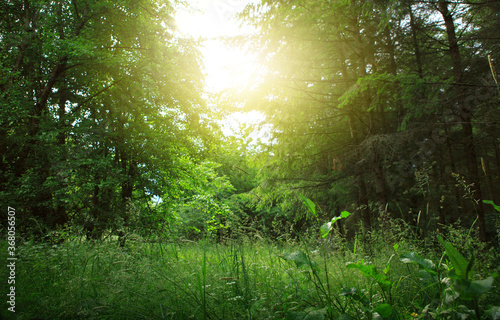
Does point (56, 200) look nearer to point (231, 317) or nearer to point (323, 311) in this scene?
point (231, 317)

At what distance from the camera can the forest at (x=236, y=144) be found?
8.53 feet

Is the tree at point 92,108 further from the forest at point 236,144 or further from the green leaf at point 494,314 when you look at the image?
the green leaf at point 494,314

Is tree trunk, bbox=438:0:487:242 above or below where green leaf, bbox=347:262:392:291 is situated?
above

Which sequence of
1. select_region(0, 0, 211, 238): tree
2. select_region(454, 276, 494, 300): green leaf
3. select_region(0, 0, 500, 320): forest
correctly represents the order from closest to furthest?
select_region(454, 276, 494, 300): green leaf
select_region(0, 0, 500, 320): forest
select_region(0, 0, 211, 238): tree

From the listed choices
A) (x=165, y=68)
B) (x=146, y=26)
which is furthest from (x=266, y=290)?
(x=146, y=26)

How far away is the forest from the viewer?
2600 mm

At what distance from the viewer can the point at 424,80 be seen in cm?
513

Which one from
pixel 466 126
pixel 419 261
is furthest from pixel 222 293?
pixel 466 126

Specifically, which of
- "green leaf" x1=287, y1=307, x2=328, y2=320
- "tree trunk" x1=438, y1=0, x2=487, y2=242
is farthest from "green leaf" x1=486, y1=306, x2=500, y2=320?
"tree trunk" x1=438, y1=0, x2=487, y2=242

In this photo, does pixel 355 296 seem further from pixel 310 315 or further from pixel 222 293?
pixel 222 293

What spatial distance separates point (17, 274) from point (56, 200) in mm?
5348

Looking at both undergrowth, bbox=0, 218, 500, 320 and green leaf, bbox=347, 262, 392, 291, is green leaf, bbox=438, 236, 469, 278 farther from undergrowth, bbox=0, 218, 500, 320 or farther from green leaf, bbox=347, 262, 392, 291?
green leaf, bbox=347, 262, 392, 291

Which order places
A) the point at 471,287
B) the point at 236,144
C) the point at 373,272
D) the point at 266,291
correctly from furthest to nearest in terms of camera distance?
the point at 236,144
the point at 266,291
the point at 373,272
the point at 471,287

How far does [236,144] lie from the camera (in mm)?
10898
